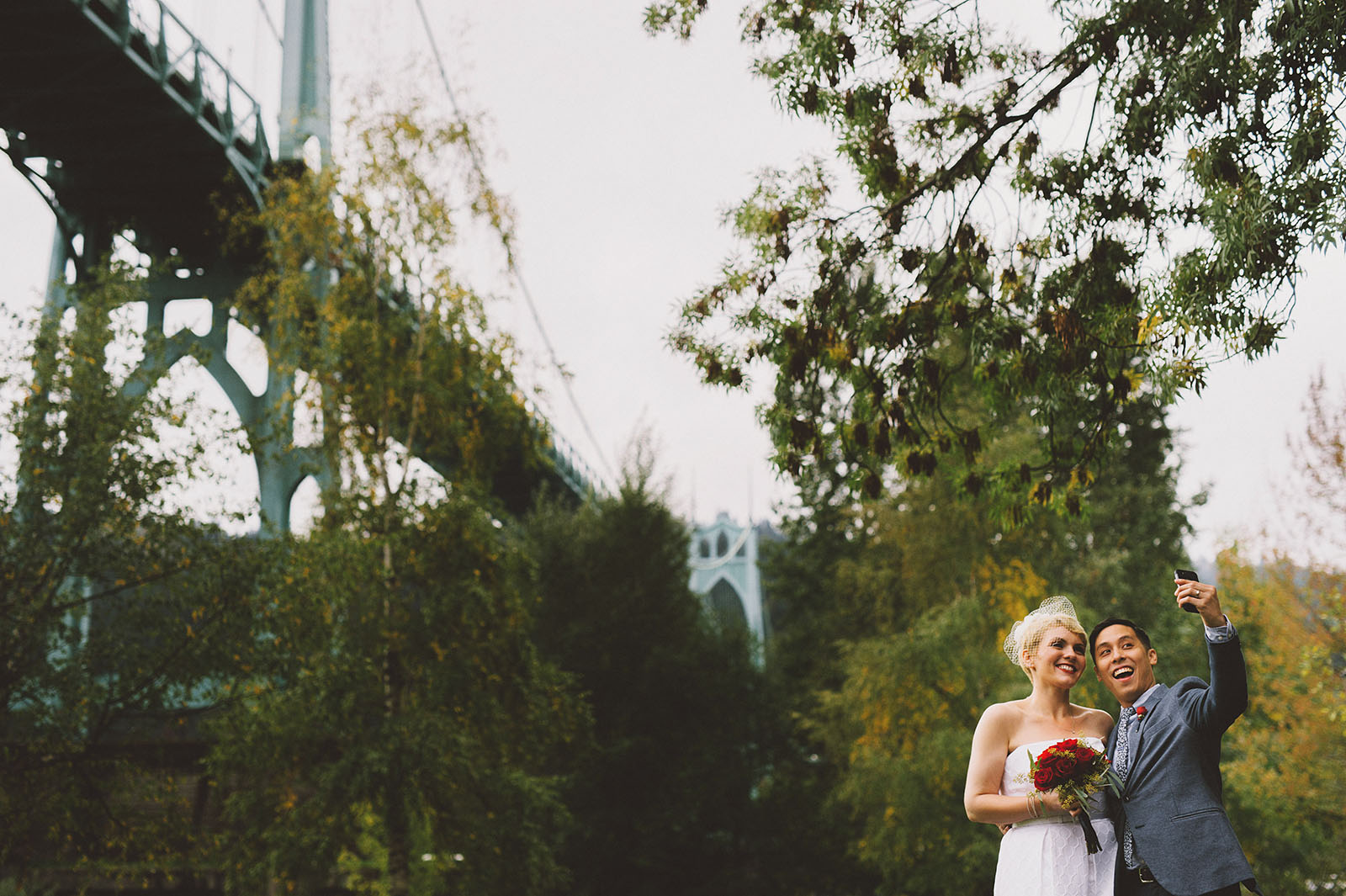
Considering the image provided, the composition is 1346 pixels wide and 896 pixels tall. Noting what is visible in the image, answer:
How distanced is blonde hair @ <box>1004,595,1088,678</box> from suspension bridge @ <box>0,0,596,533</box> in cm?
963

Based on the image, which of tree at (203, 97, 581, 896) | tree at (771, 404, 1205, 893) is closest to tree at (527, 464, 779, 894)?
tree at (771, 404, 1205, 893)

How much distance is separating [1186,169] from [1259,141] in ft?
1.17

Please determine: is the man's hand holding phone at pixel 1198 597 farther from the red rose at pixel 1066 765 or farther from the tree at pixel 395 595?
the tree at pixel 395 595

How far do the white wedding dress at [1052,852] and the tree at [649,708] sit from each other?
1374 centimetres

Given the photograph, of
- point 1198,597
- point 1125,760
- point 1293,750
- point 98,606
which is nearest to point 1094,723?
point 1125,760

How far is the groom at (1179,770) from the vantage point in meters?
3.09

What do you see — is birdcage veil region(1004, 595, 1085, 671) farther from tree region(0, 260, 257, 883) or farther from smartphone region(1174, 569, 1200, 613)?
tree region(0, 260, 257, 883)

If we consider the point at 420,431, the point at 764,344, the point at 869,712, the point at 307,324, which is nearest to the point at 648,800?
the point at 869,712

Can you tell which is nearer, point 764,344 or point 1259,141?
point 1259,141

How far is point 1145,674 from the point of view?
11.4ft

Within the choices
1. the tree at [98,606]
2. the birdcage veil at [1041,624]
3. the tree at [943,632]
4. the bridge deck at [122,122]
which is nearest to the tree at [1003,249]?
the birdcage veil at [1041,624]

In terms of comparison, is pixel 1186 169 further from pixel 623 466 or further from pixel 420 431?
pixel 623 466

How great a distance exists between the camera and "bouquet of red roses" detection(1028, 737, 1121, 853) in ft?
10.7

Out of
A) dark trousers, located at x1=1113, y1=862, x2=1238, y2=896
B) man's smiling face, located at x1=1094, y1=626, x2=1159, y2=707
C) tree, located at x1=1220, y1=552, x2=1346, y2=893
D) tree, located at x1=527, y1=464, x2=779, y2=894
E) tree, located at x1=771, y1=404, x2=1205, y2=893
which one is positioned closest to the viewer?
dark trousers, located at x1=1113, y1=862, x2=1238, y2=896
